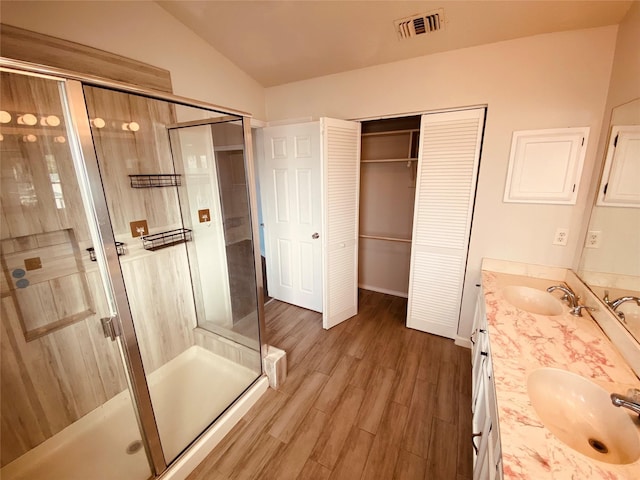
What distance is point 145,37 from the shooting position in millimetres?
1800

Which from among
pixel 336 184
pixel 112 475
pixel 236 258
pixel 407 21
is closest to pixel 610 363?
pixel 336 184

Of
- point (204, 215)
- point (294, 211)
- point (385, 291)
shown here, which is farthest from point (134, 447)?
point (385, 291)

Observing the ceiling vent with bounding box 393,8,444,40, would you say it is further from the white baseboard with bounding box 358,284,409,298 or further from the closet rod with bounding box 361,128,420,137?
the white baseboard with bounding box 358,284,409,298

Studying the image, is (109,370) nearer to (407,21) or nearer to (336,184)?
(336,184)

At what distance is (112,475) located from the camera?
144 cm

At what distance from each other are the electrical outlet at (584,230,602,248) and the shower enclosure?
7.25 ft

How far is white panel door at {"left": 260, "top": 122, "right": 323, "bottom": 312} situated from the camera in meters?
2.67

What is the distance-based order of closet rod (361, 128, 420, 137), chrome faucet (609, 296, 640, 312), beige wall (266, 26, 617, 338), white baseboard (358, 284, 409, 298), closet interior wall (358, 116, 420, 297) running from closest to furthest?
chrome faucet (609, 296, 640, 312)
beige wall (266, 26, 617, 338)
closet rod (361, 128, 420, 137)
closet interior wall (358, 116, 420, 297)
white baseboard (358, 284, 409, 298)

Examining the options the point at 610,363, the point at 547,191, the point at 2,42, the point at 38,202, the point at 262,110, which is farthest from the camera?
the point at 262,110

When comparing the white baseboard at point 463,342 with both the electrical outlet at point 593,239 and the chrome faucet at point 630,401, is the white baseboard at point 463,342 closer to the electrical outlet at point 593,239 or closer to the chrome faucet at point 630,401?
the electrical outlet at point 593,239

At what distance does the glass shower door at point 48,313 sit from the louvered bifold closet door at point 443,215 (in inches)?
91.8

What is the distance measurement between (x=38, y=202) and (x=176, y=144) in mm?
943

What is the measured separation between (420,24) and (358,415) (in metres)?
2.74

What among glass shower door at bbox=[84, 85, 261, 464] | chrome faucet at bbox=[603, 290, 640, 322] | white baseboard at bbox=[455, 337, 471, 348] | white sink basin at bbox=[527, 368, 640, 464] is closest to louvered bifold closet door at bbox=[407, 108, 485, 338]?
white baseboard at bbox=[455, 337, 471, 348]
